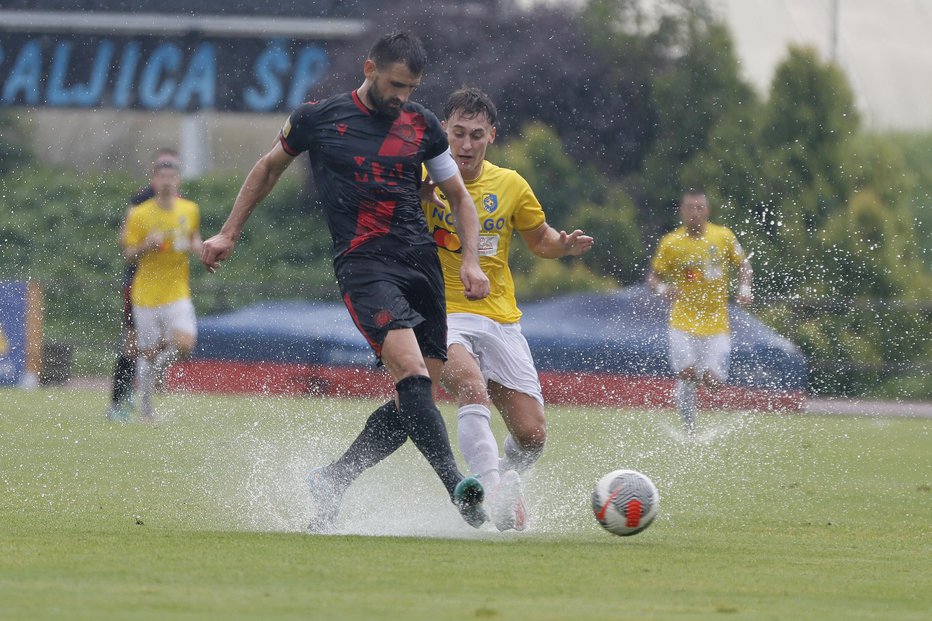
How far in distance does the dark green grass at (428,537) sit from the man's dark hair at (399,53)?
1.80 metres

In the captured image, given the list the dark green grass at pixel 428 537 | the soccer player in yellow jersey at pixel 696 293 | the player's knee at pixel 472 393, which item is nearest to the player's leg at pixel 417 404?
the dark green grass at pixel 428 537

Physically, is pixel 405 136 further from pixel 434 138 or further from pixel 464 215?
pixel 464 215

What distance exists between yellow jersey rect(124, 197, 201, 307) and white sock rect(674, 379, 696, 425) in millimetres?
4042

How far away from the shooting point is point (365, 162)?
A: 6.43m

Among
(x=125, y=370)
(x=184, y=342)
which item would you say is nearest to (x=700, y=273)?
(x=184, y=342)

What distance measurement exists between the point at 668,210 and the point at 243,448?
16.8m

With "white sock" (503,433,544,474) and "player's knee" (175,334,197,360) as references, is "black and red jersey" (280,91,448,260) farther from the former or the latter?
"player's knee" (175,334,197,360)

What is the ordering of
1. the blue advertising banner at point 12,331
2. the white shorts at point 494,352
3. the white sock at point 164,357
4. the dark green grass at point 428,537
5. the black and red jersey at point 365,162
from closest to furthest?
the dark green grass at point 428,537, the black and red jersey at point 365,162, the white shorts at point 494,352, the white sock at point 164,357, the blue advertising banner at point 12,331

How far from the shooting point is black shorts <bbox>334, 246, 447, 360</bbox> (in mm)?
6309

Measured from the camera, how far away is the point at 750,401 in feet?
57.1

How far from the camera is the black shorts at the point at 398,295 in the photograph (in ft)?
20.7

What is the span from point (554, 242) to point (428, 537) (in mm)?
1647

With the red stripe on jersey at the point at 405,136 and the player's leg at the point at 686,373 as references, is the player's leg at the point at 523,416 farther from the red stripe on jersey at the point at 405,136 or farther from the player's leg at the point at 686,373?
the player's leg at the point at 686,373

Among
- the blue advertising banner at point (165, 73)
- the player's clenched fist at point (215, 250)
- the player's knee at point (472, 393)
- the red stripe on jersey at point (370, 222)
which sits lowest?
the player's knee at point (472, 393)
